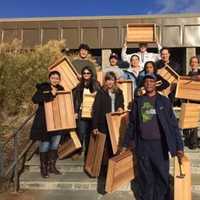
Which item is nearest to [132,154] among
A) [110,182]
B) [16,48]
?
[110,182]

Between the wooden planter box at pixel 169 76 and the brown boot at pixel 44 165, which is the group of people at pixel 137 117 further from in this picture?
the wooden planter box at pixel 169 76

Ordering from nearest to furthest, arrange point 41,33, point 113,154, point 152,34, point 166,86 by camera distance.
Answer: point 113,154
point 166,86
point 152,34
point 41,33

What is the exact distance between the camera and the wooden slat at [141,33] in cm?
1193

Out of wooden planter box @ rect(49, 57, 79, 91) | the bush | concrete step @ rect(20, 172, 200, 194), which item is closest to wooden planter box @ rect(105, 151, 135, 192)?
concrete step @ rect(20, 172, 200, 194)

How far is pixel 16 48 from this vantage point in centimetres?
1869

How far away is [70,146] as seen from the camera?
33.3ft

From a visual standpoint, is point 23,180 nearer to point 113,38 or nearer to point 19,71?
point 19,71

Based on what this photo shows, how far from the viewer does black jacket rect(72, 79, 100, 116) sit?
393 inches

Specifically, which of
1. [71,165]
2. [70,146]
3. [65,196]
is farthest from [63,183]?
[70,146]

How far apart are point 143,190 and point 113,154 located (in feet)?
4.20

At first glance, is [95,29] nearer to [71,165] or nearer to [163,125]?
[71,165]

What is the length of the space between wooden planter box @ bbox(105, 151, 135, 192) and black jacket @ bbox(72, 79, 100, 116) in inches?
73.9

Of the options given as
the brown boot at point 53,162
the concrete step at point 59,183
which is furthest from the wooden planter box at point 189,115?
the brown boot at point 53,162

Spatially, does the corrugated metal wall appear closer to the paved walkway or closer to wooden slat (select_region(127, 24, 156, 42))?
wooden slat (select_region(127, 24, 156, 42))
